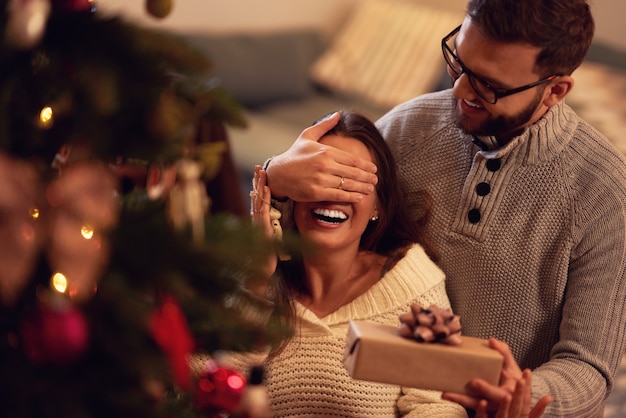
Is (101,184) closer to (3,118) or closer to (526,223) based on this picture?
(3,118)

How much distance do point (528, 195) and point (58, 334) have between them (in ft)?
3.74

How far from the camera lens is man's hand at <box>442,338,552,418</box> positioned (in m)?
1.17

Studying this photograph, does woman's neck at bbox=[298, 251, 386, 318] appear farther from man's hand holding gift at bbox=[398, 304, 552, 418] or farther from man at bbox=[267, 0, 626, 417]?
man's hand holding gift at bbox=[398, 304, 552, 418]

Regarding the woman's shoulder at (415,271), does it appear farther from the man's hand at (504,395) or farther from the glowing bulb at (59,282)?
the glowing bulb at (59,282)

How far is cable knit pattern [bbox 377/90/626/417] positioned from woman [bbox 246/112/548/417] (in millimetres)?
82

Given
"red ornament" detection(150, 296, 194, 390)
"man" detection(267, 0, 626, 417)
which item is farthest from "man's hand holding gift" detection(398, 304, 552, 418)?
"red ornament" detection(150, 296, 194, 390)

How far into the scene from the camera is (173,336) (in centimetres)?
71

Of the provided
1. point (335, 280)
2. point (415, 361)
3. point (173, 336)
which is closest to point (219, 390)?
point (173, 336)

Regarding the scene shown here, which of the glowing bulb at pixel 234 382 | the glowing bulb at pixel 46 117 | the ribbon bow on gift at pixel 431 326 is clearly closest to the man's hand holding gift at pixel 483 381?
the ribbon bow on gift at pixel 431 326

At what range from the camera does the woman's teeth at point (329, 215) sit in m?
1.52

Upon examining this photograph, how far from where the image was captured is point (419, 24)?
4172 millimetres

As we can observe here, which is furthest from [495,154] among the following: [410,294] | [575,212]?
[410,294]

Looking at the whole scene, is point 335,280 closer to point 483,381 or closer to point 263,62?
point 483,381

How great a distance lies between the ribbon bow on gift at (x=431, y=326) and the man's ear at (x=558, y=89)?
0.62m
